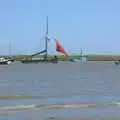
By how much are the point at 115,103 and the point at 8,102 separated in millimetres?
5949

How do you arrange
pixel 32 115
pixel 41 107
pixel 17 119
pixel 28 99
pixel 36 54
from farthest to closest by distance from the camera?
pixel 36 54 < pixel 28 99 < pixel 41 107 < pixel 32 115 < pixel 17 119

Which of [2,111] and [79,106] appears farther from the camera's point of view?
[79,106]

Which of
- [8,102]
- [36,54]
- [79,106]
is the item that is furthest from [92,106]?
[36,54]

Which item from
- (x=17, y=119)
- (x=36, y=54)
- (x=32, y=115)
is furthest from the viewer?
(x=36, y=54)

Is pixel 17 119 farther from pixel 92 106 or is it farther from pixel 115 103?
pixel 115 103

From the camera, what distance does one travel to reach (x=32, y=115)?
2553 cm

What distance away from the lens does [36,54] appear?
17350 centimetres

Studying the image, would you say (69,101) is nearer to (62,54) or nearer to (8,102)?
(8,102)

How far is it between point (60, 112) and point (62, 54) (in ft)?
483

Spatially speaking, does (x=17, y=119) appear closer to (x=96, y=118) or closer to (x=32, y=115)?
(x=32, y=115)

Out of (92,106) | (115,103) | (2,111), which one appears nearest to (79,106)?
(92,106)

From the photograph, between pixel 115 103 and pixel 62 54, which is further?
pixel 62 54

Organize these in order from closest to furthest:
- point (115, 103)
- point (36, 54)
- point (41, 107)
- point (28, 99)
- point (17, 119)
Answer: point (17, 119) < point (41, 107) < point (115, 103) < point (28, 99) < point (36, 54)

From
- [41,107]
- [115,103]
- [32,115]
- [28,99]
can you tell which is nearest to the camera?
[32,115]
